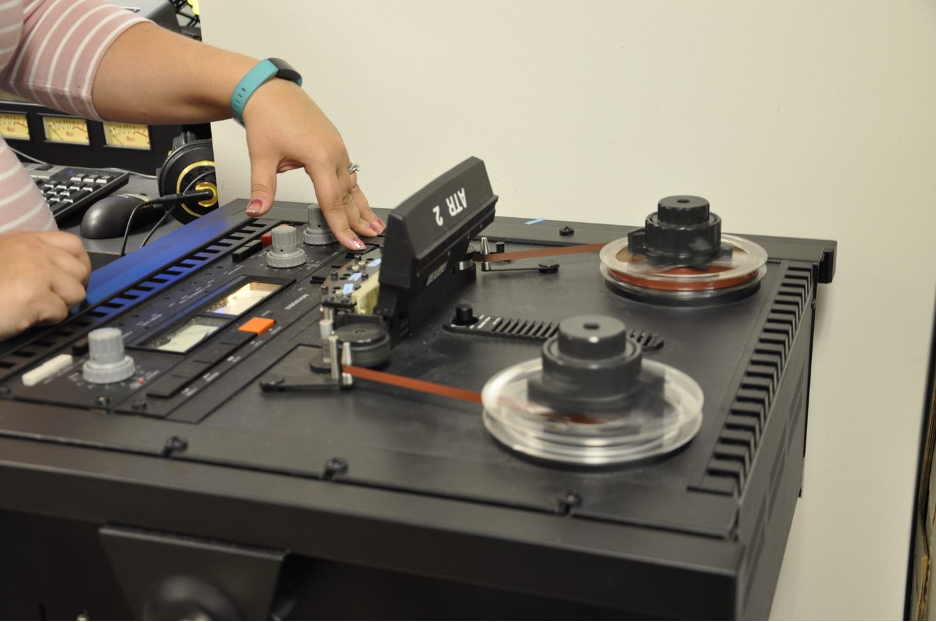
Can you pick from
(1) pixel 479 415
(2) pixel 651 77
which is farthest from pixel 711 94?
(1) pixel 479 415

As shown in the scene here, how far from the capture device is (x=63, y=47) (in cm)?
98

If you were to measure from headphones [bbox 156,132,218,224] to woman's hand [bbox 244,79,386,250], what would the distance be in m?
0.34

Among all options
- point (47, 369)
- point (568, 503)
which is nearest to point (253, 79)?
point (47, 369)

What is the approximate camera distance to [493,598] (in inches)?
20.5

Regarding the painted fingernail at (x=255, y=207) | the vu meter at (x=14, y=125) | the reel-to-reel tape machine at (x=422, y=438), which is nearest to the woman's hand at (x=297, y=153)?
the painted fingernail at (x=255, y=207)

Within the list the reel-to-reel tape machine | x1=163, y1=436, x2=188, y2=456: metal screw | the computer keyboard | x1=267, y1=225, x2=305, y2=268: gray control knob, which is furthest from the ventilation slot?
the computer keyboard

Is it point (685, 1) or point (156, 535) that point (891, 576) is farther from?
point (156, 535)

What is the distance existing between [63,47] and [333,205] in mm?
336

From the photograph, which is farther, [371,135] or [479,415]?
[371,135]

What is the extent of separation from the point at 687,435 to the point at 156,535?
0.31 m

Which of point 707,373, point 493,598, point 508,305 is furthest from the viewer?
point 508,305

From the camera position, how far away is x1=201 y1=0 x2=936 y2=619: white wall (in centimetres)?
98

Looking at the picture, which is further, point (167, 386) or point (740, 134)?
point (740, 134)

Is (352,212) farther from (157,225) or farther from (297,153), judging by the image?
(157,225)
